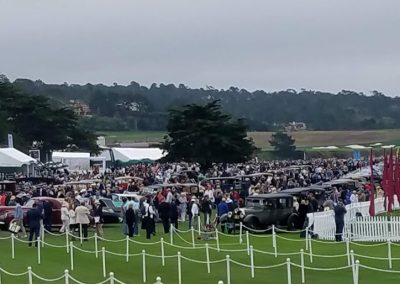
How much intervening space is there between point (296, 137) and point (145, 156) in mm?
83462

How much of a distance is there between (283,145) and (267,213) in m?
120

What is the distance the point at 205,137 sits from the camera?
75.6 meters

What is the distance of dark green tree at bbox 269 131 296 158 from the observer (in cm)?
15268

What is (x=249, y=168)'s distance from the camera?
271ft

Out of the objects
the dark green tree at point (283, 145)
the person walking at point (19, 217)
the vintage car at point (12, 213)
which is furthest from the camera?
the dark green tree at point (283, 145)

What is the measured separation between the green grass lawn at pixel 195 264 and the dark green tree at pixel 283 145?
116m

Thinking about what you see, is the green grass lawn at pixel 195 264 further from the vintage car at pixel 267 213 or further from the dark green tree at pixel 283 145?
the dark green tree at pixel 283 145

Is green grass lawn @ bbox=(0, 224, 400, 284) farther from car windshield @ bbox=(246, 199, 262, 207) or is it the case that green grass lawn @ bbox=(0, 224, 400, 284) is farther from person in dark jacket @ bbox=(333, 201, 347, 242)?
car windshield @ bbox=(246, 199, 262, 207)

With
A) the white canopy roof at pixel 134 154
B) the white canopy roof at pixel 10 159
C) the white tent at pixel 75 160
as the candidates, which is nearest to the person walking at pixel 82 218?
the white canopy roof at pixel 10 159

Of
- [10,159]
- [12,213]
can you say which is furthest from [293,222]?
[10,159]

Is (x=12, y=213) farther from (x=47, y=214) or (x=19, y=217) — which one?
(x=19, y=217)

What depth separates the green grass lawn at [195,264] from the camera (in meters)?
24.6

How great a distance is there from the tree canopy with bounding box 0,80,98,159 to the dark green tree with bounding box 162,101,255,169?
33.8 meters

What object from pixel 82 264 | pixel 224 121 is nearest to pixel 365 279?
pixel 82 264
